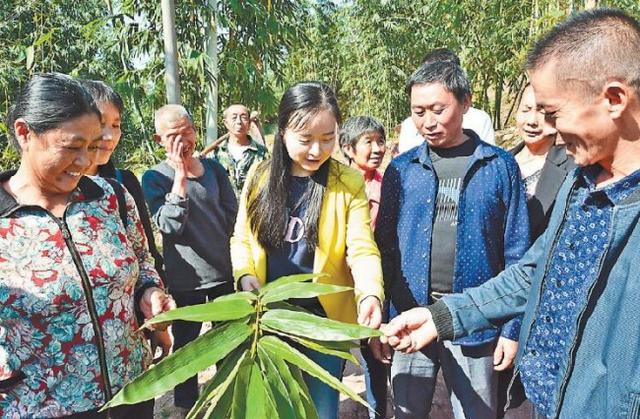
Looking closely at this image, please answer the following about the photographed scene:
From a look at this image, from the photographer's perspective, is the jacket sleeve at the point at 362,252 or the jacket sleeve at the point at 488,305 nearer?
the jacket sleeve at the point at 488,305

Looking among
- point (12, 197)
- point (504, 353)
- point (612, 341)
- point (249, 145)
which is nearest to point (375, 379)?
point (504, 353)

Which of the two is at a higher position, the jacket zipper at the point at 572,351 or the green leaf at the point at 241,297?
the green leaf at the point at 241,297

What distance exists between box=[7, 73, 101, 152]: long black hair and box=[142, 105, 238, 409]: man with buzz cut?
958mm

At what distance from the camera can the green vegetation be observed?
23.7ft

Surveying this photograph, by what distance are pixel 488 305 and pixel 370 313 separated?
0.35m

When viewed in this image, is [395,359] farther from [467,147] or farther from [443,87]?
[443,87]

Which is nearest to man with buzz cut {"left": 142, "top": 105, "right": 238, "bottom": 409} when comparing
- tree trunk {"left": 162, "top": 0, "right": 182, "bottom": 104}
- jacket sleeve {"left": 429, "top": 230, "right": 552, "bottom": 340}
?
jacket sleeve {"left": 429, "top": 230, "right": 552, "bottom": 340}

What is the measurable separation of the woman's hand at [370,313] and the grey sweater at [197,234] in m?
1.15

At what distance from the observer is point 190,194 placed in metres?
2.47

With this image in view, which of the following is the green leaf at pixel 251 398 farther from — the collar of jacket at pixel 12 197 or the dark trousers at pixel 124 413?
the collar of jacket at pixel 12 197

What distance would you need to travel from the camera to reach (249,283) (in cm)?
172

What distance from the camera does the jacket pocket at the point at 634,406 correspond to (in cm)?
97

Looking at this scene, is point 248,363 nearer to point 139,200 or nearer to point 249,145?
point 139,200

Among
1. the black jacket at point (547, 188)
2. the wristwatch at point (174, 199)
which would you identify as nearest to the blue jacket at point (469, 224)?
the black jacket at point (547, 188)
